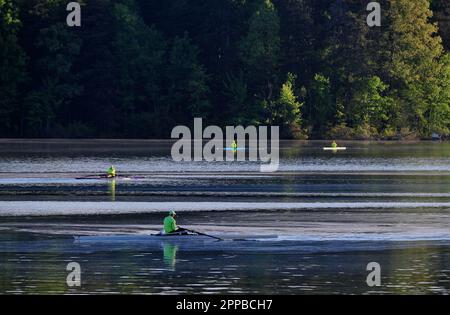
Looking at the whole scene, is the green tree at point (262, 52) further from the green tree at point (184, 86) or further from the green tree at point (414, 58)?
A: the green tree at point (414, 58)

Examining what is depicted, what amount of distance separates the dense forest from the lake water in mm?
48081

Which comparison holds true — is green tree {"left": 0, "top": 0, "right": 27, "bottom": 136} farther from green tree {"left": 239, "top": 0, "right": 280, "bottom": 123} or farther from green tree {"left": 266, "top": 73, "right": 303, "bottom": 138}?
green tree {"left": 266, "top": 73, "right": 303, "bottom": 138}

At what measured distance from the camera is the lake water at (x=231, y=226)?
104 feet

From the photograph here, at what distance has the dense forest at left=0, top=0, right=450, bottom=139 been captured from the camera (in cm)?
13362

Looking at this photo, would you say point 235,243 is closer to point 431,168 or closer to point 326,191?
point 326,191

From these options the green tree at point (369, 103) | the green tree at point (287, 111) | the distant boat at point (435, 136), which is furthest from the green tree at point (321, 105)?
the distant boat at point (435, 136)

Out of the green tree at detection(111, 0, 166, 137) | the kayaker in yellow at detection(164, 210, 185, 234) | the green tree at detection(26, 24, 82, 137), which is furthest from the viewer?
the green tree at detection(111, 0, 166, 137)

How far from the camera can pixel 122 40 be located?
13450 centimetres

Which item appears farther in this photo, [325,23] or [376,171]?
[325,23]

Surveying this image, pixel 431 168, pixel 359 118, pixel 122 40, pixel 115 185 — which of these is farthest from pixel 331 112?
pixel 115 185

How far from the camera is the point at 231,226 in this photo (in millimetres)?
44156

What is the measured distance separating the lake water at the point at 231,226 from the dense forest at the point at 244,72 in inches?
1893

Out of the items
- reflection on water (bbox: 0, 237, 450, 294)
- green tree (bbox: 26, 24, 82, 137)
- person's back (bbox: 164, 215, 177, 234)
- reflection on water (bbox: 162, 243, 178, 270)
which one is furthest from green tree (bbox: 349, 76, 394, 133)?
reflection on water (bbox: 162, 243, 178, 270)

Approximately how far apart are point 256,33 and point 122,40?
14.5m
